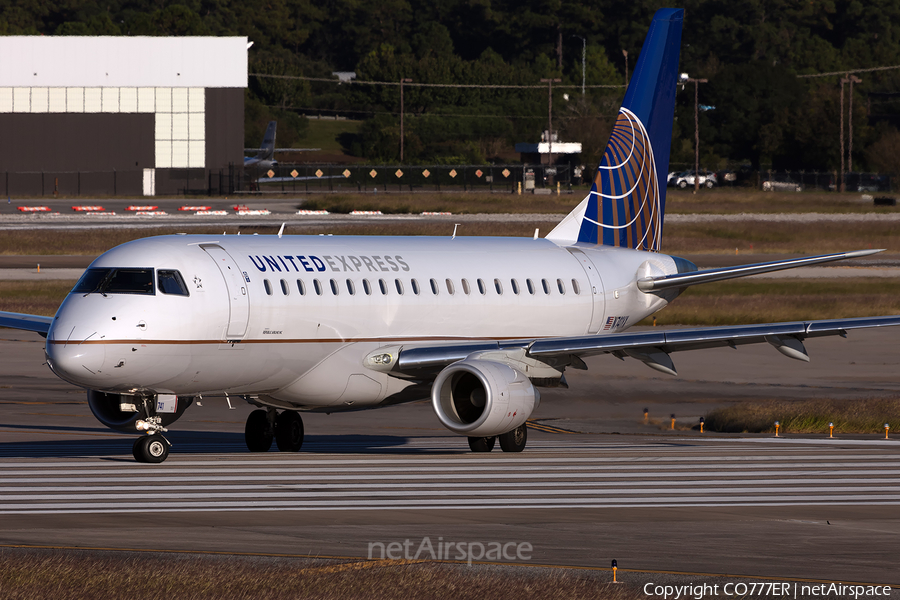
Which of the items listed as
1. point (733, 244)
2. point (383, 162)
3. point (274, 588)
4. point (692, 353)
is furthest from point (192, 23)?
point (274, 588)

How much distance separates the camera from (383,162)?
19525cm

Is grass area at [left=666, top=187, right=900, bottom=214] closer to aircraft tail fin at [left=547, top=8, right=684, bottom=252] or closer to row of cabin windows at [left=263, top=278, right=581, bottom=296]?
aircraft tail fin at [left=547, top=8, right=684, bottom=252]

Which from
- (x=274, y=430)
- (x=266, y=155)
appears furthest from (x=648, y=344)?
(x=266, y=155)

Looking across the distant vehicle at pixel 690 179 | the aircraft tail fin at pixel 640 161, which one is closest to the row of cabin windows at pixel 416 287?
the aircraft tail fin at pixel 640 161

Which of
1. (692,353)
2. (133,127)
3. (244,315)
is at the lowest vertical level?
(692,353)

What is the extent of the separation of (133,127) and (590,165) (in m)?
70.8

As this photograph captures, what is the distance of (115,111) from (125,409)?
12368 centimetres

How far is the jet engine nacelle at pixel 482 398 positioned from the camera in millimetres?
25281

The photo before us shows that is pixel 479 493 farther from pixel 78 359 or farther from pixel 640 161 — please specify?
pixel 640 161

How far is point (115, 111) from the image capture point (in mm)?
143000

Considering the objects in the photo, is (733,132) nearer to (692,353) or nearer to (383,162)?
(383,162)
